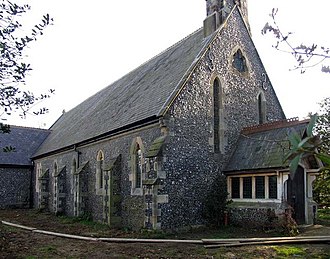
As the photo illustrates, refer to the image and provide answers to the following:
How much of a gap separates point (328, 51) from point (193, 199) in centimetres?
1334

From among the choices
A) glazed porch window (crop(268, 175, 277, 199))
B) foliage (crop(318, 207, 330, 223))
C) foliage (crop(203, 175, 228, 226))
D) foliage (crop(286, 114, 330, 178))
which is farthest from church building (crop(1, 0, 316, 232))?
→ foliage (crop(286, 114, 330, 178))

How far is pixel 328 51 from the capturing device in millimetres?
2412

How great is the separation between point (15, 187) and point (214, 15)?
2252cm

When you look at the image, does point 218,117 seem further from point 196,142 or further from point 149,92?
point 149,92

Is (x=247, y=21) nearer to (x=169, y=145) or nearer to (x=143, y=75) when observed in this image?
(x=143, y=75)

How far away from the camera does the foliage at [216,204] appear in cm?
1573

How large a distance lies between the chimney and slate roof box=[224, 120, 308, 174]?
5558 mm

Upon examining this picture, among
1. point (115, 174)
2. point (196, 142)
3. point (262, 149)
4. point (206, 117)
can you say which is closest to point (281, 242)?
point (262, 149)

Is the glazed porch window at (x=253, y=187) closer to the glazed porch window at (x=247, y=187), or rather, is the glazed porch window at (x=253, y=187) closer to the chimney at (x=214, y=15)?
the glazed porch window at (x=247, y=187)

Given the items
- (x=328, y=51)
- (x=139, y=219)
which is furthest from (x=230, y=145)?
(x=328, y=51)

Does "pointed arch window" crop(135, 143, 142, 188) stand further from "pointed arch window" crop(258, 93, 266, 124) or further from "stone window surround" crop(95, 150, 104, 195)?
"pointed arch window" crop(258, 93, 266, 124)

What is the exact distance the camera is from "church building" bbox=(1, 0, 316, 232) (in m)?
14.7

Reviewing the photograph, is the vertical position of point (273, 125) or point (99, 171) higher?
point (273, 125)

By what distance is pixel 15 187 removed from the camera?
31031 mm
